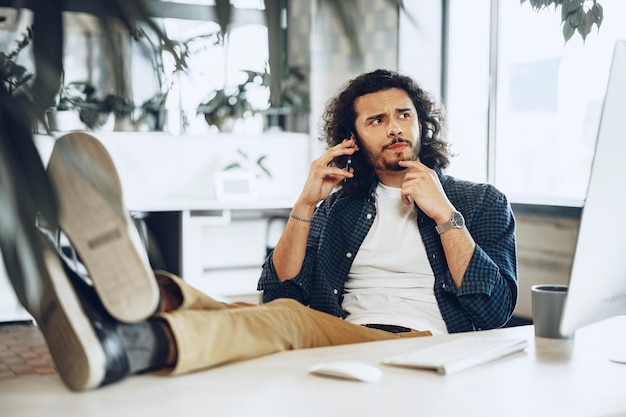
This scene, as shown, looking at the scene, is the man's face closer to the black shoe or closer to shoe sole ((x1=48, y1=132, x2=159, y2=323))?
the black shoe

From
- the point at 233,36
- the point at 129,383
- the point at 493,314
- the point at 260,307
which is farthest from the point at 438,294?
the point at 233,36

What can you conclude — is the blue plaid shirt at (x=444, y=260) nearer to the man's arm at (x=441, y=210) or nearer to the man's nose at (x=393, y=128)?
the man's arm at (x=441, y=210)

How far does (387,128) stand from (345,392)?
1.48 metres

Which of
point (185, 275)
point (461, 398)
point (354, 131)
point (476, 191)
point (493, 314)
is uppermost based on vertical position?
point (354, 131)

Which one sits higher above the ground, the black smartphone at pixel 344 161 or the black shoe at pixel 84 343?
the black smartphone at pixel 344 161

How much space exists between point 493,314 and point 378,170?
0.60m

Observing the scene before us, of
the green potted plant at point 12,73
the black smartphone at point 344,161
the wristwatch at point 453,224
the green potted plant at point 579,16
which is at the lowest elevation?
the wristwatch at point 453,224

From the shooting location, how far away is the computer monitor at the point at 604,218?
980 millimetres

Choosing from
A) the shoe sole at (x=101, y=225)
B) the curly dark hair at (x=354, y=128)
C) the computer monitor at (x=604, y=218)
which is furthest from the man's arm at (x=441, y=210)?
the shoe sole at (x=101, y=225)

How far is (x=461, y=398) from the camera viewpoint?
3.21 ft

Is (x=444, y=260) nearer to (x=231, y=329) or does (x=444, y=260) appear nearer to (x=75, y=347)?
(x=231, y=329)

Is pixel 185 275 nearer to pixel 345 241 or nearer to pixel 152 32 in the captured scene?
pixel 345 241

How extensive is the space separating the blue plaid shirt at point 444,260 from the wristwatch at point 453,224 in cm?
8

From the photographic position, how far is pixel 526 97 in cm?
469
